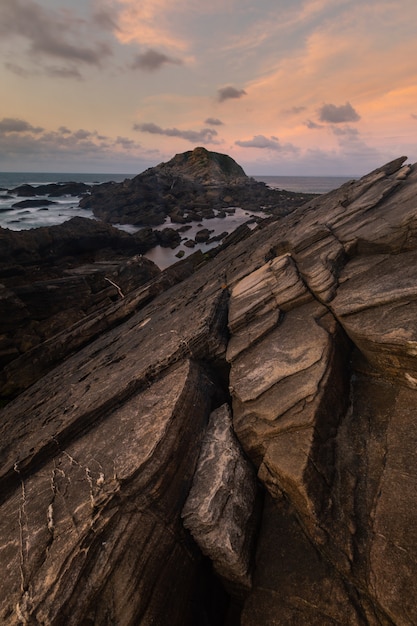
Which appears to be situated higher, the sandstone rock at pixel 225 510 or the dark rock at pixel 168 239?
the dark rock at pixel 168 239

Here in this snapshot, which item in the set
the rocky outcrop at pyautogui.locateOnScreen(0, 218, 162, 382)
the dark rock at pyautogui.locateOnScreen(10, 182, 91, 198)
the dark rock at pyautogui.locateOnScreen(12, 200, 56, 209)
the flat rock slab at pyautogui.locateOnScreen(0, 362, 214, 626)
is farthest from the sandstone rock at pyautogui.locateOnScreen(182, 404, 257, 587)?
the dark rock at pyautogui.locateOnScreen(10, 182, 91, 198)

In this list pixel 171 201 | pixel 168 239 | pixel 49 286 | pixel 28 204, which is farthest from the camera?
pixel 28 204

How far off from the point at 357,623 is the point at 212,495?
4814 mm

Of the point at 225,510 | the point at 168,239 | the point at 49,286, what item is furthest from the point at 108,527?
the point at 168,239

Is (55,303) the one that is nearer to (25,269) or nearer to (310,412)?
(25,269)

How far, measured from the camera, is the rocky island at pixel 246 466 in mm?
8352

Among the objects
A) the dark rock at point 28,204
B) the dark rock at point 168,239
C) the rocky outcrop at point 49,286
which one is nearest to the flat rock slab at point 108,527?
the rocky outcrop at point 49,286

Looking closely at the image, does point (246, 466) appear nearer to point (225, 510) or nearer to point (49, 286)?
point (225, 510)

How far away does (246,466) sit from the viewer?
1162cm

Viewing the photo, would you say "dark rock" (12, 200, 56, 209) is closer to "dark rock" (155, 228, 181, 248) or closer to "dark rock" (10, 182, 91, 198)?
"dark rock" (10, 182, 91, 198)

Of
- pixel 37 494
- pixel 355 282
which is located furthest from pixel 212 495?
pixel 355 282

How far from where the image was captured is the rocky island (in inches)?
329

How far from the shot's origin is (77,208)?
128m

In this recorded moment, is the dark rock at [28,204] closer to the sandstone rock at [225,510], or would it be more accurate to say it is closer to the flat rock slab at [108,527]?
the flat rock slab at [108,527]
